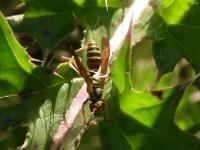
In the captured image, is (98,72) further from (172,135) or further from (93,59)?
(172,135)

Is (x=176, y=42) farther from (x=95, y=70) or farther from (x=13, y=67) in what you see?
(x=13, y=67)

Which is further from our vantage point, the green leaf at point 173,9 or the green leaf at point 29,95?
the green leaf at point 173,9

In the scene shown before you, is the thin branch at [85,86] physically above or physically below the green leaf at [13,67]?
below

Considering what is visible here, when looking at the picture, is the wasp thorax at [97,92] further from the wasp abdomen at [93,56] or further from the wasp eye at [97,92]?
the wasp abdomen at [93,56]

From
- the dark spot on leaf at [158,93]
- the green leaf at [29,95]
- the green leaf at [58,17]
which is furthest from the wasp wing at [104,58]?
the dark spot on leaf at [158,93]

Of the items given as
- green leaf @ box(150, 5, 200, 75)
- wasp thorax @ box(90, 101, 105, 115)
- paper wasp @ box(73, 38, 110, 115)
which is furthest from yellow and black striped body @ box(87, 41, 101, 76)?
green leaf @ box(150, 5, 200, 75)

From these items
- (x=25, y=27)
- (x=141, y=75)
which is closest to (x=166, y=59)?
(x=25, y=27)

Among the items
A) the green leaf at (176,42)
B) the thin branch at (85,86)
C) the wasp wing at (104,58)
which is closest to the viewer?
the thin branch at (85,86)

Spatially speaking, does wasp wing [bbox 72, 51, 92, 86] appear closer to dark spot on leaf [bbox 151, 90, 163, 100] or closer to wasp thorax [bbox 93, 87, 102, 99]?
wasp thorax [bbox 93, 87, 102, 99]
